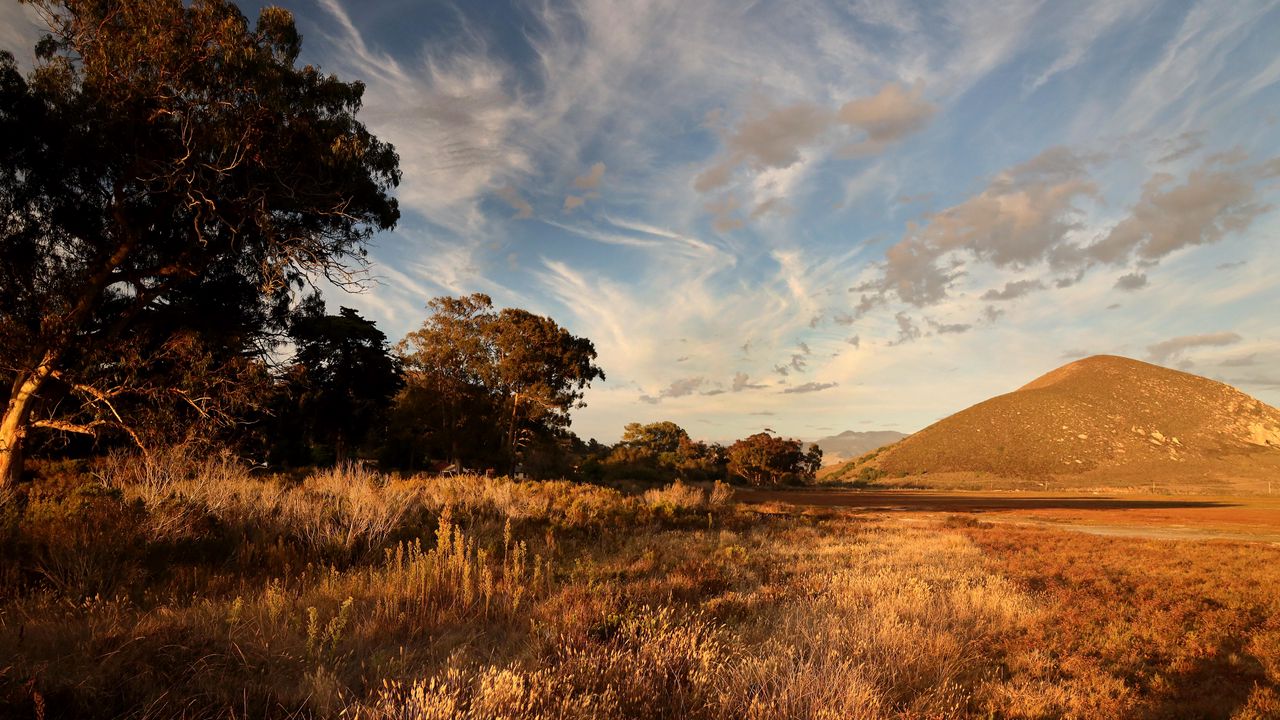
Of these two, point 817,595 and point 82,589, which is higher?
point 82,589

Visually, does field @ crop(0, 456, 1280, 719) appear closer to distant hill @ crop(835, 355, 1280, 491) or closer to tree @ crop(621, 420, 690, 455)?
tree @ crop(621, 420, 690, 455)

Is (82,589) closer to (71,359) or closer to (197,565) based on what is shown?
(197,565)

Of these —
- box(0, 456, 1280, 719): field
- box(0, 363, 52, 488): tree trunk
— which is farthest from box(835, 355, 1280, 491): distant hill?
box(0, 363, 52, 488): tree trunk

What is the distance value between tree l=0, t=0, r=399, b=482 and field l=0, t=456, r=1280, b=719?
16.4 ft

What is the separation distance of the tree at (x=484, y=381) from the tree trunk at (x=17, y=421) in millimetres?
22199

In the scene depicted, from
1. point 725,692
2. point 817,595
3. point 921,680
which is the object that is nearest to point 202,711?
point 725,692

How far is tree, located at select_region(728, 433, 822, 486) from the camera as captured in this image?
201ft

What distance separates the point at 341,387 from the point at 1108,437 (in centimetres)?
9530

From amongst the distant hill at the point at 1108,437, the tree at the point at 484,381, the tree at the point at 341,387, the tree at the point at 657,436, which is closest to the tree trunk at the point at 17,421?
the tree at the point at 341,387

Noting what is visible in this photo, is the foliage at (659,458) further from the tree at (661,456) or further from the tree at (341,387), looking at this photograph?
the tree at (341,387)

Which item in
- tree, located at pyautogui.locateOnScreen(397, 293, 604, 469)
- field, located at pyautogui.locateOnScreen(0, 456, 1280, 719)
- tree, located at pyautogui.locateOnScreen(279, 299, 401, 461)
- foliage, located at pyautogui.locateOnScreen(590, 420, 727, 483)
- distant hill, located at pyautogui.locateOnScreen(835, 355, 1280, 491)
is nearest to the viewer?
field, located at pyautogui.locateOnScreen(0, 456, 1280, 719)

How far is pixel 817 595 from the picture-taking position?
25.0 ft

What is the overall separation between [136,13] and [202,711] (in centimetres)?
1705

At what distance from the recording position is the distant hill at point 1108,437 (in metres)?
69.2
